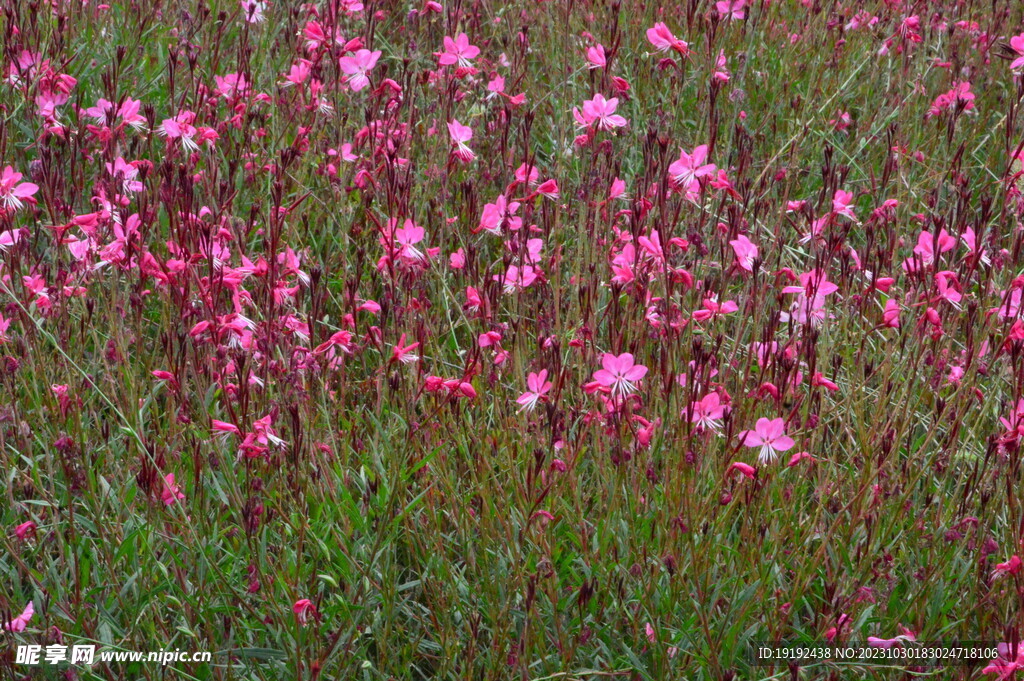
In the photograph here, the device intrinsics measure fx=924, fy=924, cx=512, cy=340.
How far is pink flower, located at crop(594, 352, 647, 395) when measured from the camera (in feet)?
6.24

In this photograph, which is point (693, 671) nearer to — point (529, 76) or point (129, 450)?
point (129, 450)

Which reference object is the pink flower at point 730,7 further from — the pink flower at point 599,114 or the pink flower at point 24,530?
the pink flower at point 24,530

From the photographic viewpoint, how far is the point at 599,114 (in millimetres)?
2447

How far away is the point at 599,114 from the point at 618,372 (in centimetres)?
84

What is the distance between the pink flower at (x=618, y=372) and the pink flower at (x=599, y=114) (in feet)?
2.53

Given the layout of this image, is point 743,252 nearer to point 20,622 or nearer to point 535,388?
point 535,388

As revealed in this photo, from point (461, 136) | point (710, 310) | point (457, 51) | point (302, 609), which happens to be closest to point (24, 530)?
point (302, 609)

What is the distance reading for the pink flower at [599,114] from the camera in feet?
7.92

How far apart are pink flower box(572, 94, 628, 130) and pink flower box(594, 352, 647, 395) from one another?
77cm

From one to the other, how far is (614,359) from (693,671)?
672 mm

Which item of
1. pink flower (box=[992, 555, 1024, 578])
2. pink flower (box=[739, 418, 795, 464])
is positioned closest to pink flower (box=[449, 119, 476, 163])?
pink flower (box=[739, 418, 795, 464])

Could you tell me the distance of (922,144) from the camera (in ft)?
12.9

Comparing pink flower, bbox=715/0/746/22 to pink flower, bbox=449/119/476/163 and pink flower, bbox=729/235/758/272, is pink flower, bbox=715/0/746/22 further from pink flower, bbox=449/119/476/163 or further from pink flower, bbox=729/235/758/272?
pink flower, bbox=729/235/758/272

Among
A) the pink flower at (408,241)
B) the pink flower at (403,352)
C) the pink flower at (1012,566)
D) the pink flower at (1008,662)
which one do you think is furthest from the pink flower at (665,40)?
the pink flower at (1008,662)
